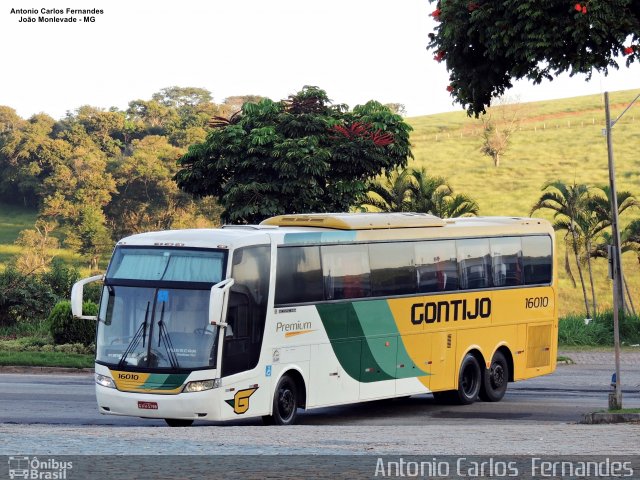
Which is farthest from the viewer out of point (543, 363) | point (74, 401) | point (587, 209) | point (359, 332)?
point (587, 209)

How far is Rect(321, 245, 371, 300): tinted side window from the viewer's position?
21.0 metres

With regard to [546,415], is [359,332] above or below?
above

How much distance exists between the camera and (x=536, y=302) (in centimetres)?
2647

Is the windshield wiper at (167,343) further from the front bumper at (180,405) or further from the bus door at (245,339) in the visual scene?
the bus door at (245,339)

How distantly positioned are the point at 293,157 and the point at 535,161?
6740 centimetres

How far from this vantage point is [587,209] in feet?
175

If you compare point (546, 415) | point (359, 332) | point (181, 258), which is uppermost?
point (181, 258)

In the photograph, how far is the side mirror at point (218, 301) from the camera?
695 inches

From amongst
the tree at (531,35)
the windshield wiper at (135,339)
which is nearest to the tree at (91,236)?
the windshield wiper at (135,339)

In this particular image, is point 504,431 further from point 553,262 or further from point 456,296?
point 553,262

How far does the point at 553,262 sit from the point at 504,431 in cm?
1247

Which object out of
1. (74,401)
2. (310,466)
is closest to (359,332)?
(74,401)

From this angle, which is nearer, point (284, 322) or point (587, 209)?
point (284, 322)

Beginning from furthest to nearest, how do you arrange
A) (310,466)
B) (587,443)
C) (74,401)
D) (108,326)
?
(74,401), (108,326), (587,443), (310,466)
